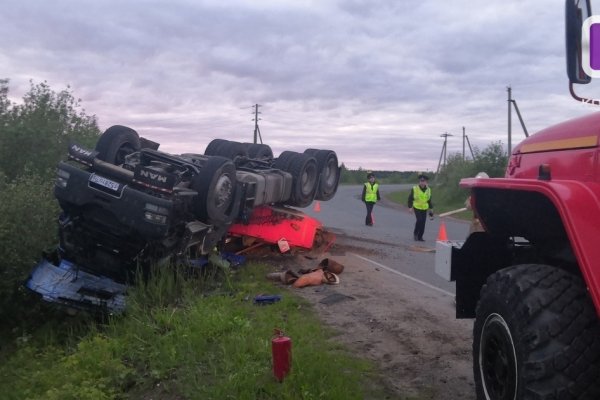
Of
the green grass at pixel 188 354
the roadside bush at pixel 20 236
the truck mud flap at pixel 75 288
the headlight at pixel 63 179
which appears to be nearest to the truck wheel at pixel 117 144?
the headlight at pixel 63 179

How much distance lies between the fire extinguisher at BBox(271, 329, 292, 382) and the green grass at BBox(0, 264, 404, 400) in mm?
72

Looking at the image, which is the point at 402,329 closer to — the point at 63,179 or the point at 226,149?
the point at 63,179

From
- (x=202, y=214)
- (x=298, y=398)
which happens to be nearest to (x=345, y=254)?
(x=202, y=214)

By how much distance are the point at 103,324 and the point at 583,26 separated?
6104 mm

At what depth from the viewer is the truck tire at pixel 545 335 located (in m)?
2.94

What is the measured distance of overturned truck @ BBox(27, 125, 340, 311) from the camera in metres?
7.03

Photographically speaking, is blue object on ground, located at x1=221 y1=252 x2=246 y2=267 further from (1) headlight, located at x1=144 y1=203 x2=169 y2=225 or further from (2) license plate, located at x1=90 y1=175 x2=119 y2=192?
(2) license plate, located at x1=90 y1=175 x2=119 y2=192

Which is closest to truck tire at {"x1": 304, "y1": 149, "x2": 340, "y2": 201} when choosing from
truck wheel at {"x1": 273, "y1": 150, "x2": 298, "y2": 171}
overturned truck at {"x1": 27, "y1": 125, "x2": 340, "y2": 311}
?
truck wheel at {"x1": 273, "y1": 150, "x2": 298, "y2": 171}

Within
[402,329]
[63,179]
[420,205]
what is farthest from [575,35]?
[420,205]

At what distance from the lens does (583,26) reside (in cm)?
294

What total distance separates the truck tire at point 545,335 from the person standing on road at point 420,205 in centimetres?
1298

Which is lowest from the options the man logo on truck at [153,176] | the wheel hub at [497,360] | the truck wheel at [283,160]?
the wheel hub at [497,360]

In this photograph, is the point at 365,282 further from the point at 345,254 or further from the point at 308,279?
the point at 345,254

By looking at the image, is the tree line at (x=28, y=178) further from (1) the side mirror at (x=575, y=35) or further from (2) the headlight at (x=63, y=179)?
(1) the side mirror at (x=575, y=35)
